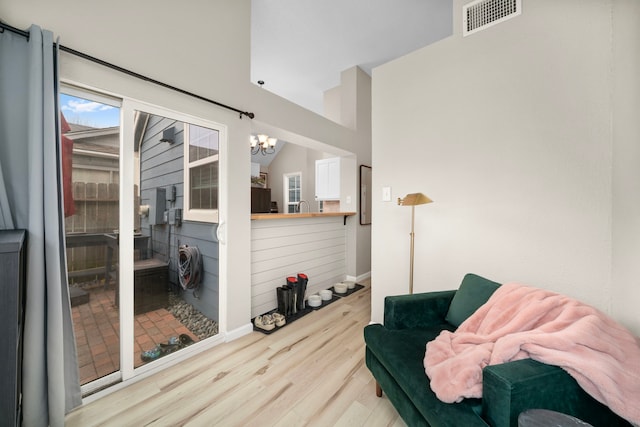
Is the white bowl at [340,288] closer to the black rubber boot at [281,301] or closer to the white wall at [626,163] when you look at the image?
the black rubber boot at [281,301]

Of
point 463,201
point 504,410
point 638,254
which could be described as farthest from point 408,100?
point 504,410

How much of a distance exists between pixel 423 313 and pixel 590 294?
0.95 meters

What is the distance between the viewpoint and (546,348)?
0.97 m

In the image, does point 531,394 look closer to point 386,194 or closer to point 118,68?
point 386,194

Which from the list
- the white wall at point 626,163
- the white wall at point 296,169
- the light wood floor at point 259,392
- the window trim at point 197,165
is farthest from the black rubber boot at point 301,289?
the white wall at point 296,169

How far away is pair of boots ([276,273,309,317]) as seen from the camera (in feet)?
9.27

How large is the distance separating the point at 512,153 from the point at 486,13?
1.09 meters

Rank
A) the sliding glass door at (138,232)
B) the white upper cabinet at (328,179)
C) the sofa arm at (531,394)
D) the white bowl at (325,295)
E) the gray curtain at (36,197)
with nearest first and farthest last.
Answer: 1. the sofa arm at (531,394)
2. the gray curtain at (36,197)
3. the sliding glass door at (138,232)
4. the white bowl at (325,295)
5. the white upper cabinet at (328,179)

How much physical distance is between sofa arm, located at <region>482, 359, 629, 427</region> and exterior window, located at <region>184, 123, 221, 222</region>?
7.35 feet

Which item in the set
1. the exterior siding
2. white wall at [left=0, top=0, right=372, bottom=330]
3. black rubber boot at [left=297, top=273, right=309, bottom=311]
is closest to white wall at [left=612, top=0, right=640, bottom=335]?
black rubber boot at [left=297, top=273, right=309, bottom=311]

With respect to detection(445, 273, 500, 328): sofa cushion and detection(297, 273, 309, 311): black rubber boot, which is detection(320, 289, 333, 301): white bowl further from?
detection(445, 273, 500, 328): sofa cushion

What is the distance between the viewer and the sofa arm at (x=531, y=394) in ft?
2.86

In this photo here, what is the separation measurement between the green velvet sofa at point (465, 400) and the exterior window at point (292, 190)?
5883 millimetres

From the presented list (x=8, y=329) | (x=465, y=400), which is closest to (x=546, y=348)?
(x=465, y=400)
